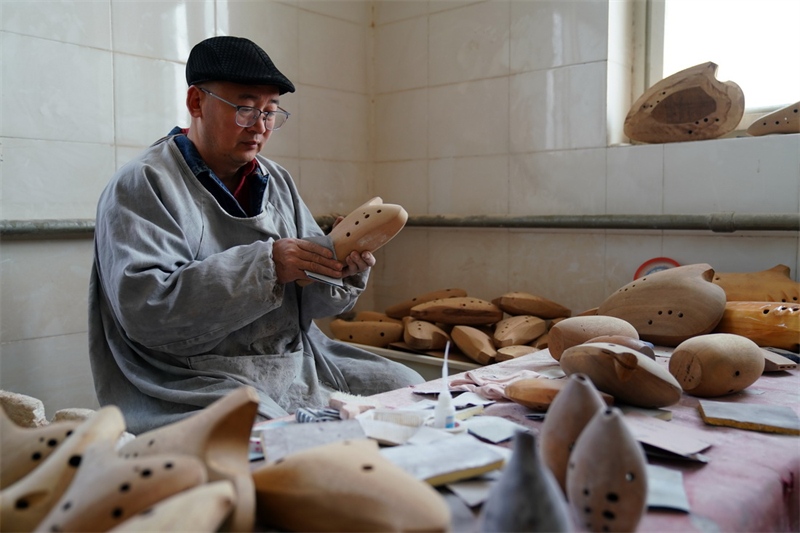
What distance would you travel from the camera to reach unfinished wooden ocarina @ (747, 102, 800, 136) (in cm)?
285

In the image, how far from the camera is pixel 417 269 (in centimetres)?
427

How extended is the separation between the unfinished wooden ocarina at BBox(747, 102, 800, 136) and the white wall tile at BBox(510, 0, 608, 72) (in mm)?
802

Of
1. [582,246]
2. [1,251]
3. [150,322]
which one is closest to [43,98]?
[1,251]

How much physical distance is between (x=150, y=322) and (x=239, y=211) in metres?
0.53

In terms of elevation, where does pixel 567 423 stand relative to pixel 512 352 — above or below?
above

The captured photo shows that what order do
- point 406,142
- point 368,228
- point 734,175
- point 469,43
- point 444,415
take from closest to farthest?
point 444,415 → point 368,228 → point 734,175 → point 469,43 → point 406,142

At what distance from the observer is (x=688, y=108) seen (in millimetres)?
3088

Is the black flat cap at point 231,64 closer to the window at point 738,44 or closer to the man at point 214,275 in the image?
the man at point 214,275

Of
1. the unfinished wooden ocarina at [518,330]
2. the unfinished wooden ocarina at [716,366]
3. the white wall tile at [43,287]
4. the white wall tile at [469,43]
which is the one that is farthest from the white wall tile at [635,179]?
the white wall tile at [43,287]

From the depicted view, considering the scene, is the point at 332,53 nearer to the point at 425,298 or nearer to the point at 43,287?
the point at 425,298

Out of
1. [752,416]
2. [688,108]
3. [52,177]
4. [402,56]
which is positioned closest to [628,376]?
[752,416]

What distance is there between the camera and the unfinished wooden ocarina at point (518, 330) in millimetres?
3043

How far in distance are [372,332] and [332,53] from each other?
1775mm

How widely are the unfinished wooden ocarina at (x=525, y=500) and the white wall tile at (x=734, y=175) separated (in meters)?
2.48
